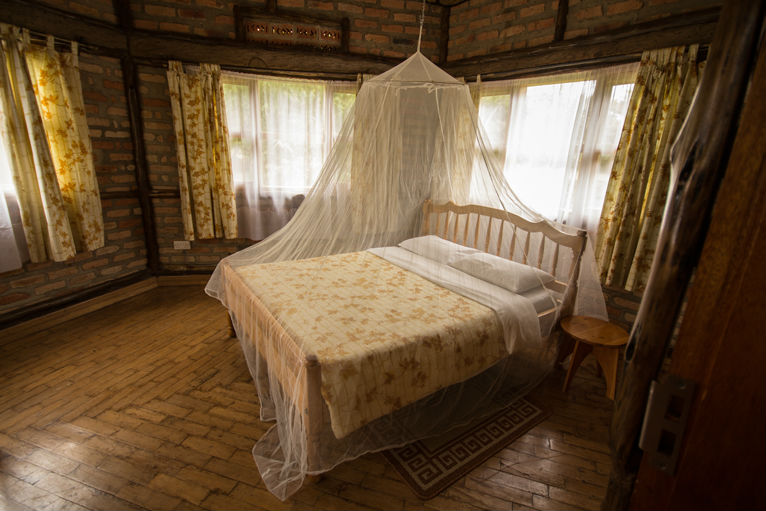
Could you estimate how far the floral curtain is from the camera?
8.43 ft

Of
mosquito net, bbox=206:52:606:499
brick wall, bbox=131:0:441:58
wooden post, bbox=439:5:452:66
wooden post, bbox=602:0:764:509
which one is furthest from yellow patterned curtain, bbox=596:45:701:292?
wooden post, bbox=602:0:764:509

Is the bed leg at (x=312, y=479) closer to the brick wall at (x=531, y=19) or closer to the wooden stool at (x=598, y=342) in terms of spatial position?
the wooden stool at (x=598, y=342)

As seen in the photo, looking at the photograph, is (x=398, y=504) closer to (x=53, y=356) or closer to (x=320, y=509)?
(x=320, y=509)

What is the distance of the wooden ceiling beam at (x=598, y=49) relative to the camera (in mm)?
2406

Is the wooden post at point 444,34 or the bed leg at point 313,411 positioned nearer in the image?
the bed leg at point 313,411

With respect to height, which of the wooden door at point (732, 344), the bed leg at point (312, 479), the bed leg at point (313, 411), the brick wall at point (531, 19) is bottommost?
the bed leg at point (312, 479)

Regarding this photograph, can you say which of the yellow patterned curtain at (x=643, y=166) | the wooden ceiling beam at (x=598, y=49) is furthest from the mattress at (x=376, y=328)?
the wooden ceiling beam at (x=598, y=49)

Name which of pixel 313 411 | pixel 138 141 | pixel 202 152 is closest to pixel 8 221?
pixel 138 141

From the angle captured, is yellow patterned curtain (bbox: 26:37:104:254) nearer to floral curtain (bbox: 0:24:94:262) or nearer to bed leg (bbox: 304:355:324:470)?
floral curtain (bbox: 0:24:94:262)

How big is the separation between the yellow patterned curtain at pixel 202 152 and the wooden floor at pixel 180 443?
141 cm

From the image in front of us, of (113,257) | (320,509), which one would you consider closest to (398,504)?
(320,509)

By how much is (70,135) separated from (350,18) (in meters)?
2.73

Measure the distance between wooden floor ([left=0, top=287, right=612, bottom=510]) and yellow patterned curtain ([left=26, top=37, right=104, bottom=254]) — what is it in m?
1.02

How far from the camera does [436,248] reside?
9.25ft
